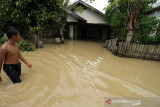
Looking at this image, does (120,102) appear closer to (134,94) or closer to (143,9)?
(134,94)

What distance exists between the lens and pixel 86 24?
41.7ft

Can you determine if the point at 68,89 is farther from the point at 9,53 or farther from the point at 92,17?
the point at 92,17

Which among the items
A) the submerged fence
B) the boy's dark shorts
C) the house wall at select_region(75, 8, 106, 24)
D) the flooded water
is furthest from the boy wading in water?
the house wall at select_region(75, 8, 106, 24)

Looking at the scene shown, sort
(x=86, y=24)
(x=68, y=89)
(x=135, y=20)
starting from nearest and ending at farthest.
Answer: (x=68, y=89)
(x=135, y=20)
(x=86, y=24)

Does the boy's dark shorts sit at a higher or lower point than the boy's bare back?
lower

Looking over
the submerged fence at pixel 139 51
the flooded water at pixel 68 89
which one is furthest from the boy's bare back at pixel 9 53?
the submerged fence at pixel 139 51

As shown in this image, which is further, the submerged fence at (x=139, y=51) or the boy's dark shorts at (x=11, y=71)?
the submerged fence at (x=139, y=51)

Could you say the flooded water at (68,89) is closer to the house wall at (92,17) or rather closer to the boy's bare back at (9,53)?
the boy's bare back at (9,53)

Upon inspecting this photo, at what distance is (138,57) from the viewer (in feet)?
16.3

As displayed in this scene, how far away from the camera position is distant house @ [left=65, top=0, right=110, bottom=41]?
10578 mm

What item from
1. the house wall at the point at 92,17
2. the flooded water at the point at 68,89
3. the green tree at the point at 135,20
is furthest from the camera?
the house wall at the point at 92,17

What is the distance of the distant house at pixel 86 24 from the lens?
10578 millimetres

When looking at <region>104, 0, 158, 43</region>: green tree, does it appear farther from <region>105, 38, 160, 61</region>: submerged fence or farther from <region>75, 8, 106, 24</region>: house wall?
<region>75, 8, 106, 24</region>: house wall

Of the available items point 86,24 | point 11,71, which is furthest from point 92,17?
point 11,71
